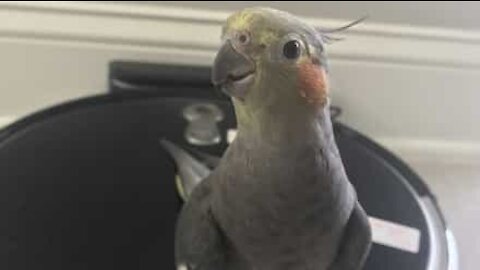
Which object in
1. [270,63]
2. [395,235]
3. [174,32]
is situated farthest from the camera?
[174,32]

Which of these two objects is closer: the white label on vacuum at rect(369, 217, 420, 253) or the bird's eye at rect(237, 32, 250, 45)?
the bird's eye at rect(237, 32, 250, 45)

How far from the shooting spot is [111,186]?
3.14 feet

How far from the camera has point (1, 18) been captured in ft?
3.99

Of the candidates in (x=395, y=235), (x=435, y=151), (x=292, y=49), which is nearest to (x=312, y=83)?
(x=292, y=49)

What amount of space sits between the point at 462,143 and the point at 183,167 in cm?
54

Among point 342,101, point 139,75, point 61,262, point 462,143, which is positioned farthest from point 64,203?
point 462,143

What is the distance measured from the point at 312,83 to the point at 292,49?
26 mm

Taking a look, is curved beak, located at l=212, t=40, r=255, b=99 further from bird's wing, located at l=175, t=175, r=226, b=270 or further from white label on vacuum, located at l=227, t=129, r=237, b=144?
white label on vacuum, located at l=227, t=129, r=237, b=144

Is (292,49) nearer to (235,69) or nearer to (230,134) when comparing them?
(235,69)

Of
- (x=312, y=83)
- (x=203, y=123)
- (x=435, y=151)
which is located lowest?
(x=435, y=151)

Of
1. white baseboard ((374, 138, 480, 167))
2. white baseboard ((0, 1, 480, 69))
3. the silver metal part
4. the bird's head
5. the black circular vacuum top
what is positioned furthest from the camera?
white baseboard ((374, 138, 480, 167))

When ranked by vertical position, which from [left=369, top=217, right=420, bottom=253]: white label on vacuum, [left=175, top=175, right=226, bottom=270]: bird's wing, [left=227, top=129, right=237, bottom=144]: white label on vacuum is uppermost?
[left=175, top=175, right=226, bottom=270]: bird's wing

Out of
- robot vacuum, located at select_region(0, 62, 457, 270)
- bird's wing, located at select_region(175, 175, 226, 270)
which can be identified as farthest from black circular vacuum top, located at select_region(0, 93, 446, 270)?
bird's wing, located at select_region(175, 175, 226, 270)

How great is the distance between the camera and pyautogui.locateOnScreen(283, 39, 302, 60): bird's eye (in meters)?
0.61
